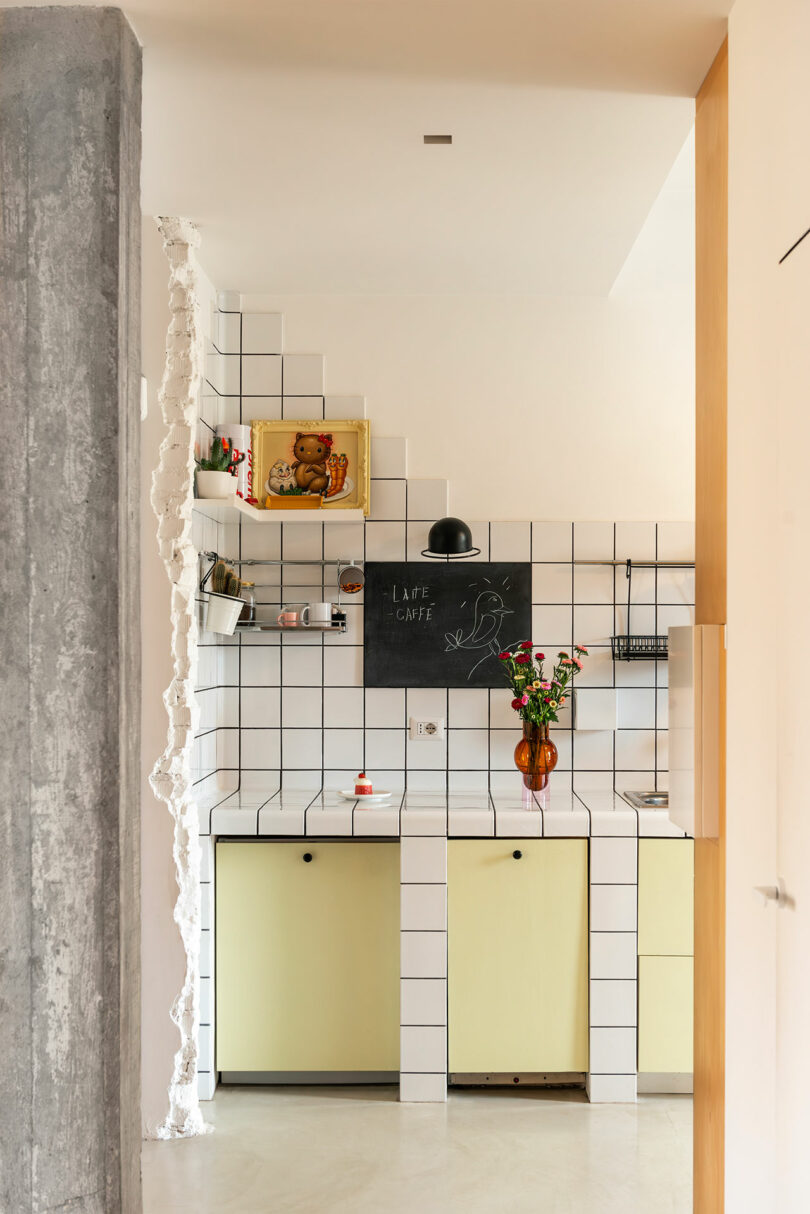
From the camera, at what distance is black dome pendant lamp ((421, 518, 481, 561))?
10.9ft

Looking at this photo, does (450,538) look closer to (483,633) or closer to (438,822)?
(483,633)

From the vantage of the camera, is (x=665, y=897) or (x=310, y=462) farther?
(x=310, y=462)

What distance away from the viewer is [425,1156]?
274cm

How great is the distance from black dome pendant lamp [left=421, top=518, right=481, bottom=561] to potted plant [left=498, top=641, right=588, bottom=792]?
0.39m

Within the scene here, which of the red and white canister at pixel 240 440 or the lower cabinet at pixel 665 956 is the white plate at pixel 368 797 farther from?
the red and white canister at pixel 240 440

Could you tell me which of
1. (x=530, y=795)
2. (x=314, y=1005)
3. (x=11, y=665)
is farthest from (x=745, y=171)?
(x=314, y=1005)

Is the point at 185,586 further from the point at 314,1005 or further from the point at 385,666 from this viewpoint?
the point at 314,1005

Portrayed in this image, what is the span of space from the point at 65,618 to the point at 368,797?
1652mm

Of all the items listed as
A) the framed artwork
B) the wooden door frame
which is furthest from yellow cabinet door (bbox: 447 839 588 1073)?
the framed artwork

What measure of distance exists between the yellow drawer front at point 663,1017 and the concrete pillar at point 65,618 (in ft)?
5.69

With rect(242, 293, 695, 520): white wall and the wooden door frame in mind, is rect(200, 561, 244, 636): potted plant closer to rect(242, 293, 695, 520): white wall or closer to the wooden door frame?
rect(242, 293, 695, 520): white wall

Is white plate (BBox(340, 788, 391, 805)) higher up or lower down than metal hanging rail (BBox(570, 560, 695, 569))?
lower down

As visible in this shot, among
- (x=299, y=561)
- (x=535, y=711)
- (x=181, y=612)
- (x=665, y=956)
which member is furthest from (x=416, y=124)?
(x=665, y=956)

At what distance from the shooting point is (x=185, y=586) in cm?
287
